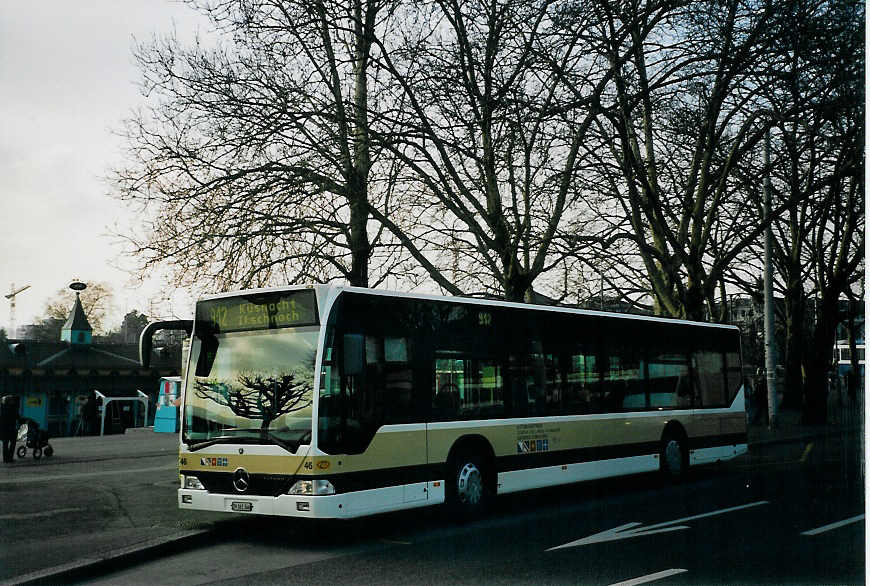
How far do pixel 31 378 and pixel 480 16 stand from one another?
42842 millimetres

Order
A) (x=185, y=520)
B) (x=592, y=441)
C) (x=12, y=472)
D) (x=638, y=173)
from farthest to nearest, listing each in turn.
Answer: (x=638, y=173) < (x=12, y=472) < (x=592, y=441) < (x=185, y=520)

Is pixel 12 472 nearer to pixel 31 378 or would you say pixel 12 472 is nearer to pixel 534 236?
pixel 534 236

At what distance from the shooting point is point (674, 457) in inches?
623

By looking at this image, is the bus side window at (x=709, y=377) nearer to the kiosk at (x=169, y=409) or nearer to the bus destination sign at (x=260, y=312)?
the bus destination sign at (x=260, y=312)

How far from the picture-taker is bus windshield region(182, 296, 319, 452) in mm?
9828

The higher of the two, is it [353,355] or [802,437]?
[353,355]

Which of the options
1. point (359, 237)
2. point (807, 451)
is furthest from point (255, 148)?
point (807, 451)

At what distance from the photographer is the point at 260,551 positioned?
964 cm

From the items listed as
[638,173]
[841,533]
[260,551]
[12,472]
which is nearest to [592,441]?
[841,533]

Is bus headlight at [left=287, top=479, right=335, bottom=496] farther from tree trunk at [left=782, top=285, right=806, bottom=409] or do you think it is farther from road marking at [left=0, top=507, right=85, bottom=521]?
tree trunk at [left=782, top=285, right=806, bottom=409]

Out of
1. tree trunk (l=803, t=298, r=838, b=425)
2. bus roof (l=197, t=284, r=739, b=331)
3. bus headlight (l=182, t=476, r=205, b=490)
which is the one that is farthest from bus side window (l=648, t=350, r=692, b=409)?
tree trunk (l=803, t=298, r=838, b=425)

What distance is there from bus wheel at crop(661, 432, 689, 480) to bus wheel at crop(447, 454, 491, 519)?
482 centimetres

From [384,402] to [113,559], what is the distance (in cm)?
323

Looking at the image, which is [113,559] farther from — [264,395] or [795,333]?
[795,333]
